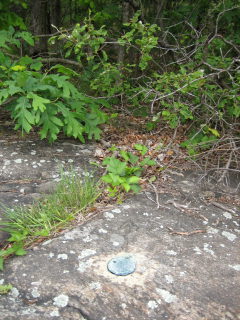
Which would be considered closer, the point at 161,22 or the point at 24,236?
the point at 24,236

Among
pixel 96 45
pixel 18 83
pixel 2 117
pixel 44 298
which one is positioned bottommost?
pixel 44 298

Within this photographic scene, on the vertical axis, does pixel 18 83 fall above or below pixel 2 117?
above

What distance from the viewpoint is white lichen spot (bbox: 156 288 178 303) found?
7.35 ft

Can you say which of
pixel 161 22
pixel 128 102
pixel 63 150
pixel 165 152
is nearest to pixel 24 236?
pixel 63 150

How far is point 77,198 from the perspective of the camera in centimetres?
318

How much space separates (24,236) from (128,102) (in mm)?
3404

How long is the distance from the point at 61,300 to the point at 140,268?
627 millimetres

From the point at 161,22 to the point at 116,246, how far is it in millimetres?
4046

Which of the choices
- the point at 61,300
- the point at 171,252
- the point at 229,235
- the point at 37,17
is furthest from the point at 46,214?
the point at 37,17

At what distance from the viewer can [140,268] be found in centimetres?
249

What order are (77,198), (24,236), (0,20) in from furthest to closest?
(0,20), (77,198), (24,236)

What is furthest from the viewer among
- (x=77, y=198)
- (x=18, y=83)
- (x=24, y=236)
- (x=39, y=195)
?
(x=18, y=83)

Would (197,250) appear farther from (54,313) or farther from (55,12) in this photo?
(55,12)

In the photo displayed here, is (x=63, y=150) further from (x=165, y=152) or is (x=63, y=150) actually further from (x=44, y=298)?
(x=44, y=298)
